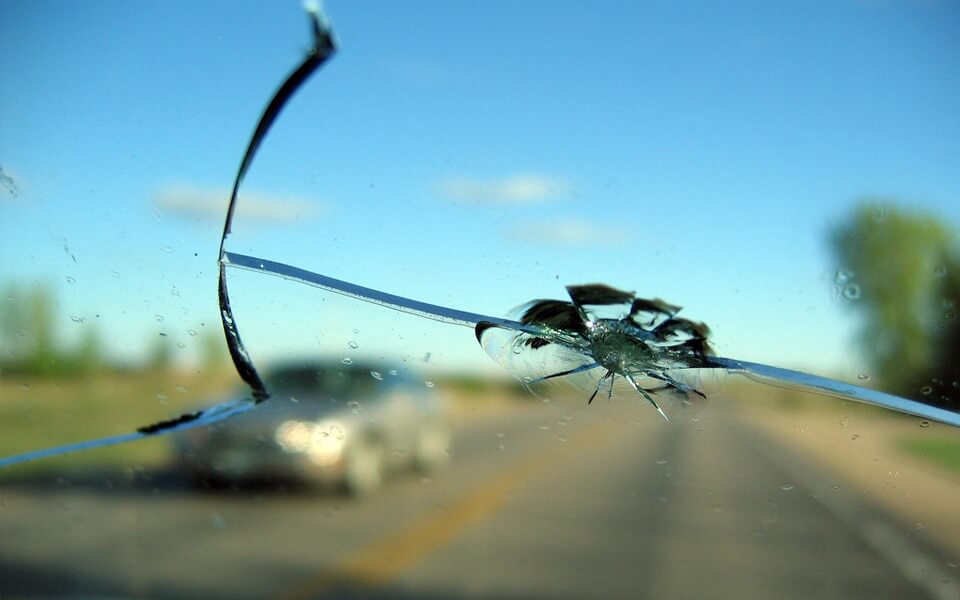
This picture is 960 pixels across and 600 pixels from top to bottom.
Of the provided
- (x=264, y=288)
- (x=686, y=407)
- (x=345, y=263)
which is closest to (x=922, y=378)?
(x=686, y=407)

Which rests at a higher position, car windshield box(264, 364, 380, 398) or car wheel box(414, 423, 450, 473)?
car windshield box(264, 364, 380, 398)

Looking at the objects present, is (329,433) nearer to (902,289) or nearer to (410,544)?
(410,544)

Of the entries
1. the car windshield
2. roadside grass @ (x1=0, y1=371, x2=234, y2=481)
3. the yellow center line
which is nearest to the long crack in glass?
the car windshield

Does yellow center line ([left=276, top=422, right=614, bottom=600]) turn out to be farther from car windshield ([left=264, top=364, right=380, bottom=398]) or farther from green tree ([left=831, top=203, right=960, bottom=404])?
green tree ([left=831, top=203, right=960, bottom=404])

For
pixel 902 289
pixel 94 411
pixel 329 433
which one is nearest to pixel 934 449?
pixel 902 289

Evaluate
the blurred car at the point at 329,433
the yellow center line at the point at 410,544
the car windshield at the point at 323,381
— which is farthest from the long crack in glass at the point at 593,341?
the yellow center line at the point at 410,544

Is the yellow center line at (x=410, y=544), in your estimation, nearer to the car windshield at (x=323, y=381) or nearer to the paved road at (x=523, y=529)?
the paved road at (x=523, y=529)
